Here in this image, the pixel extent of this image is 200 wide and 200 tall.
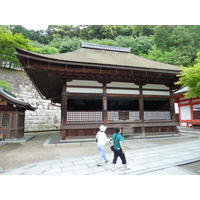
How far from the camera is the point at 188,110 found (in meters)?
16.2

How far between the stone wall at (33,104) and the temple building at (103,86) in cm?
1092

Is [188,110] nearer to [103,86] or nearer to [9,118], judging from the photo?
[103,86]

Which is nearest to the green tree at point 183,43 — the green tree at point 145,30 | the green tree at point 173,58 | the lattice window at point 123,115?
the green tree at point 173,58

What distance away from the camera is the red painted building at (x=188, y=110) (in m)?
15.1

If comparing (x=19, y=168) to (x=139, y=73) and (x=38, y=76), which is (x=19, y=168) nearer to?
(x=38, y=76)

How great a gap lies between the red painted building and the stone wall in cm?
1707

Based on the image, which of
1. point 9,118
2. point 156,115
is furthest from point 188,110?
point 9,118

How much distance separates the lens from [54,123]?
2158 centimetres

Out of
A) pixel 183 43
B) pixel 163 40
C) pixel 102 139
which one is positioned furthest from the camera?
pixel 163 40

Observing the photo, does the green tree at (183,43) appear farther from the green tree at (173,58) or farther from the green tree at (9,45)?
the green tree at (9,45)

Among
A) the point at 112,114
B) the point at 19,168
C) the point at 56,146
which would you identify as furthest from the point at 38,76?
the point at 19,168

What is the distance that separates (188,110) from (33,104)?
805 inches

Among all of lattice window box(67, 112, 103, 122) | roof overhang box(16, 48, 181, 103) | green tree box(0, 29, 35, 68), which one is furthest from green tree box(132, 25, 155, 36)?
lattice window box(67, 112, 103, 122)

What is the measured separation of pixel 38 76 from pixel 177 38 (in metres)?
31.0
